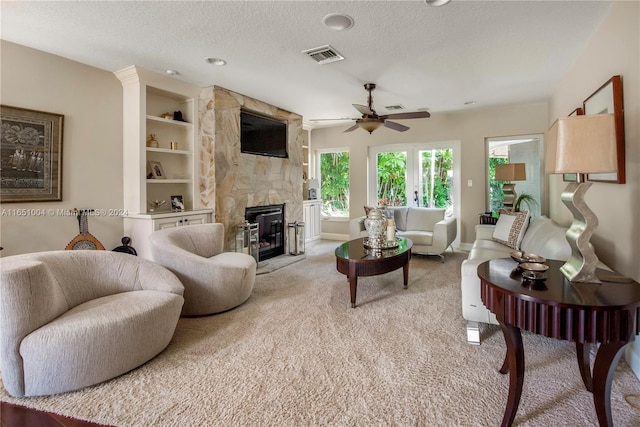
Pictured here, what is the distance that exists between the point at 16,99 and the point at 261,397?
3.64m

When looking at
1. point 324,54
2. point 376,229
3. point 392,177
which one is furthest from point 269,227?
point 324,54

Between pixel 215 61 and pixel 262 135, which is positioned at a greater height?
pixel 215 61

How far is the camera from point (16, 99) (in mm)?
3100

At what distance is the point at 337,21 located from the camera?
8.68 feet

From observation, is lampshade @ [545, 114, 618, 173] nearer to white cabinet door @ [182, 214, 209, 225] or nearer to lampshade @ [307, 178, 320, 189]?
white cabinet door @ [182, 214, 209, 225]

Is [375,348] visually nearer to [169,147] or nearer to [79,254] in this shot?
[79,254]

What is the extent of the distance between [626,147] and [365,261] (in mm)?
2124

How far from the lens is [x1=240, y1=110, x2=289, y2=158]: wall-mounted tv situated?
4.91 metres

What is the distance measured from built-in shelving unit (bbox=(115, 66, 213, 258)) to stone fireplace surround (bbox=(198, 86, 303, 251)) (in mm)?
143

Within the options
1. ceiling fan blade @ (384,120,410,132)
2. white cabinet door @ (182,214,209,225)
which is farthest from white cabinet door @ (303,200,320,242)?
ceiling fan blade @ (384,120,410,132)

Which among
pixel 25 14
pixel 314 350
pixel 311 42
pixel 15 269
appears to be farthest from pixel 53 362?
pixel 311 42

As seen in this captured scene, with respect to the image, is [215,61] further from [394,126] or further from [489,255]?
[489,255]

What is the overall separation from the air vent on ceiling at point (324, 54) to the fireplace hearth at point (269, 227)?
2474mm

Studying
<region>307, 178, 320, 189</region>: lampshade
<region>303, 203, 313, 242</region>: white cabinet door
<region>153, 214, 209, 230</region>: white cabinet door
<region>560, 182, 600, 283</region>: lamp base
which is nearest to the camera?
<region>560, 182, 600, 283</region>: lamp base
